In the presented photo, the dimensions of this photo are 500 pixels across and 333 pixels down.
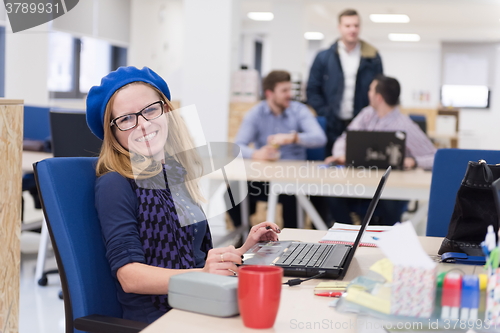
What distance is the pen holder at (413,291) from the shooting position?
0.72 meters

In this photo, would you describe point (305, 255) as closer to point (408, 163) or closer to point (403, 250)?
point (403, 250)

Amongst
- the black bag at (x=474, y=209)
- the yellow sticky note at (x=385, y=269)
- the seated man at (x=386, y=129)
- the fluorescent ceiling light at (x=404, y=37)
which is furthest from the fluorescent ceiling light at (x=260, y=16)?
the yellow sticky note at (x=385, y=269)

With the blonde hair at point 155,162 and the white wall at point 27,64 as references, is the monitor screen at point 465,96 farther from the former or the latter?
the blonde hair at point 155,162

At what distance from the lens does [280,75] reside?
378 centimetres

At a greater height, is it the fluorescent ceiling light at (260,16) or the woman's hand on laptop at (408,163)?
the fluorescent ceiling light at (260,16)

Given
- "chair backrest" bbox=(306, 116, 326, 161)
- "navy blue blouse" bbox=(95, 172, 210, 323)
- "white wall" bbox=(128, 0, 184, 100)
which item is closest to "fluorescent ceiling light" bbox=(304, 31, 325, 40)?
"white wall" bbox=(128, 0, 184, 100)

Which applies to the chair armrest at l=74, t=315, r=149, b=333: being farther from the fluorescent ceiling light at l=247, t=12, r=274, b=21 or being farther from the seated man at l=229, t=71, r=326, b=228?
the fluorescent ceiling light at l=247, t=12, r=274, b=21

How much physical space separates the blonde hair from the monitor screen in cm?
1315

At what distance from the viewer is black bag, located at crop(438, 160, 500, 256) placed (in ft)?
3.82

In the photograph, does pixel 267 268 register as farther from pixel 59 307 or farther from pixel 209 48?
pixel 209 48

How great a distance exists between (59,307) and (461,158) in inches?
84.2

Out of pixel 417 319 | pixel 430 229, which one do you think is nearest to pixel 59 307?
pixel 430 229

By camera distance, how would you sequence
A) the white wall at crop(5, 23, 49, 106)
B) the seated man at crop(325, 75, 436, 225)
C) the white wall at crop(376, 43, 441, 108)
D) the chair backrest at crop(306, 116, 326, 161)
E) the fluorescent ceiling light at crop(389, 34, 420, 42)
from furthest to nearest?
the white wall at crop(376, 43, 441, 108) < the fluorescent ceiling light at crop(389, 34, 420, 42) < the white wall at crop(5, 23, 49, 106) < the chair backrest at crop(306, 116, 326, 161) < the seated man at crop(325, 75, 436, 225)

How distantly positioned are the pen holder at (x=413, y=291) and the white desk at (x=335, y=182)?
7.15 feet
